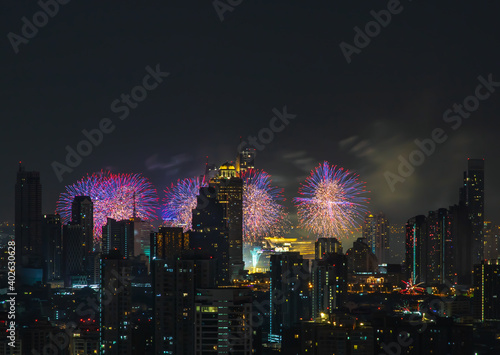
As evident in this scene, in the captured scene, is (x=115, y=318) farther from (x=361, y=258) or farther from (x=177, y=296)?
(x=361, y=258)

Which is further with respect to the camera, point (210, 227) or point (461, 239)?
point (461, 239)

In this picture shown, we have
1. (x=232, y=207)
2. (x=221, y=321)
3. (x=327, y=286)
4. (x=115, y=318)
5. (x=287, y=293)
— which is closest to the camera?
(x=221, y=321)

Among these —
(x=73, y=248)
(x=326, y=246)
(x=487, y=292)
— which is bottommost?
(x=487, y=292)

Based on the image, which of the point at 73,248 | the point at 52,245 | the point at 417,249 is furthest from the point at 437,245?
the point at 52,245

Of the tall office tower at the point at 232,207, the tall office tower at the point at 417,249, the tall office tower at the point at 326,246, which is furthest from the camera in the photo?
the tall office tower at the point at 417,249

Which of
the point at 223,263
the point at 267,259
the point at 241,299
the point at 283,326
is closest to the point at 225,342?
the point at 241,299

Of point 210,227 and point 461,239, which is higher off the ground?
point 210,227

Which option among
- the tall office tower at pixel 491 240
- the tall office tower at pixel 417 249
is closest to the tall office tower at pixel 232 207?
the tall office tower at pixel 417 249

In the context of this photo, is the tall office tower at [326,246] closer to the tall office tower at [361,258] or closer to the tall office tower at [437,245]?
the tall office tower at [361,258]
